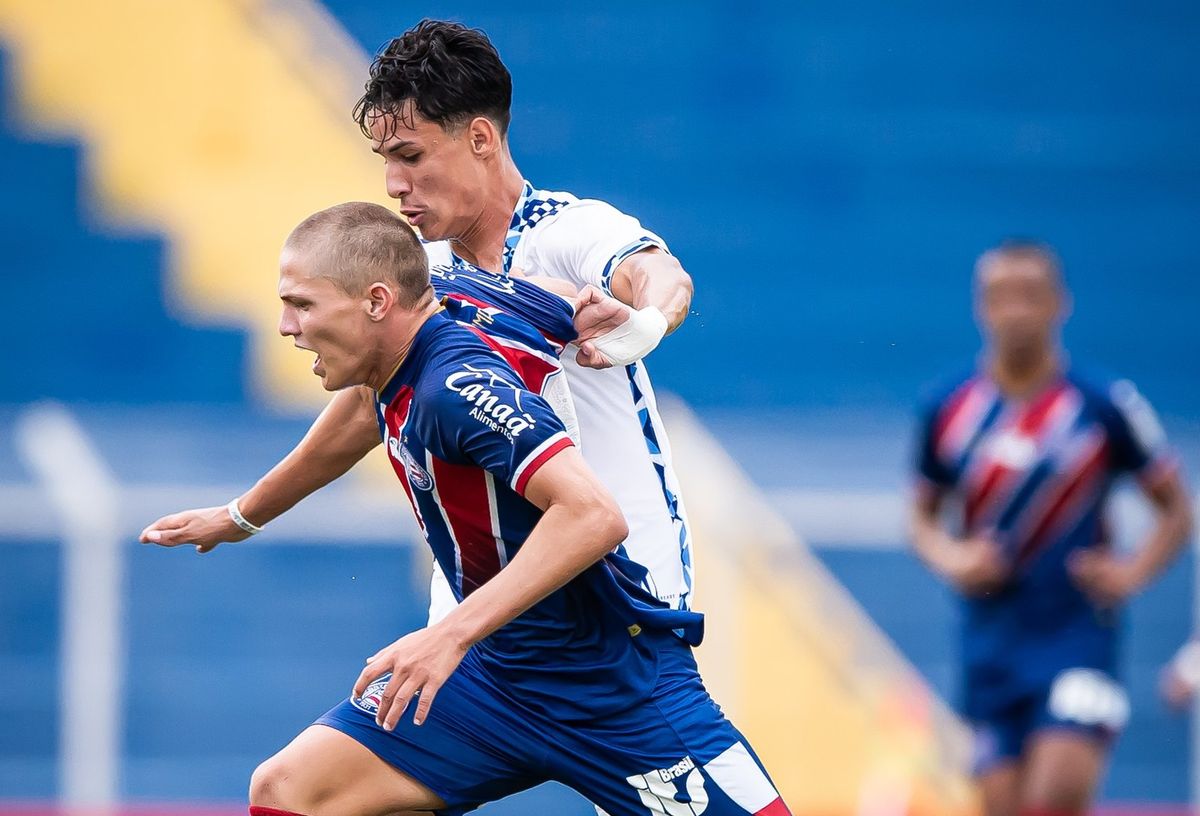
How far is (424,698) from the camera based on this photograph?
289 cm

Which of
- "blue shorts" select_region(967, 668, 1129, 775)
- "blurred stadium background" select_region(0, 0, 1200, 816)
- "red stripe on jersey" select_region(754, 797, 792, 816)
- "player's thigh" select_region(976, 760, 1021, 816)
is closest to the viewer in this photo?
"red stripe on jersey" select_region(754, 797, 792, 816)

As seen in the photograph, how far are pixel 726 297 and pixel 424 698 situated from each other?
7.05 metres

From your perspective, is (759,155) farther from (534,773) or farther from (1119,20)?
(534,773)

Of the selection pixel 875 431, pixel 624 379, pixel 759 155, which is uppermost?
pixel 759 155

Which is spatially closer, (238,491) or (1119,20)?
(238,491)

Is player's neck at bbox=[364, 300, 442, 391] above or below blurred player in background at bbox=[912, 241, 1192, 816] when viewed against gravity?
below

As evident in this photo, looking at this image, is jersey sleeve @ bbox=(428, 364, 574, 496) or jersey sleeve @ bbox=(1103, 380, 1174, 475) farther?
jersey sleeve @ bbox=(1103, 380, 1174, 475)

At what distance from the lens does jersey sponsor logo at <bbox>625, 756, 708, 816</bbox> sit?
11.0ft

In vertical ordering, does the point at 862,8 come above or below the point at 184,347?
above

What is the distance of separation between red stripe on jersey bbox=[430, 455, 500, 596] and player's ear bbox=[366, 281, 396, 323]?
0.89ft

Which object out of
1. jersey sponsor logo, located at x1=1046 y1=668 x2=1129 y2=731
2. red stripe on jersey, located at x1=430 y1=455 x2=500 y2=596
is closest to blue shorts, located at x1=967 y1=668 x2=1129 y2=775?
jersey sponsor logo, located at x1=1046 y1=668 x2=1129 y2=731

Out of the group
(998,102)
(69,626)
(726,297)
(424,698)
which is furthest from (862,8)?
(424,698)

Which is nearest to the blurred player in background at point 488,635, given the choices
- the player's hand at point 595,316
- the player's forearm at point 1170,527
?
the player's hand at point 595,316

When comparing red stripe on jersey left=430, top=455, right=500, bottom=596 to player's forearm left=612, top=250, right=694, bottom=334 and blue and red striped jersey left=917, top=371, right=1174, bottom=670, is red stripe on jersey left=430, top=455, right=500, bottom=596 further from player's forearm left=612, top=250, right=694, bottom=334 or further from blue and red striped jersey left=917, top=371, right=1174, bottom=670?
blue and red striped jersey left=917, top=371, right=1174, bottom=670
